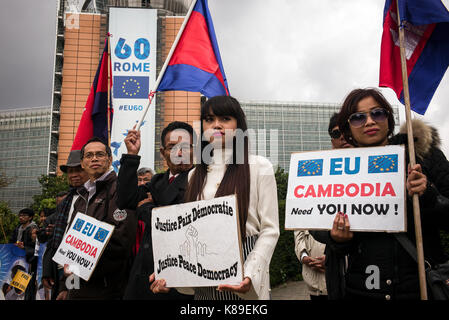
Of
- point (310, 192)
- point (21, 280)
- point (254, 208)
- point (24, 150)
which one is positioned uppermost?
point (24, 150)

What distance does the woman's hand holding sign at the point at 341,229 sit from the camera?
226cm

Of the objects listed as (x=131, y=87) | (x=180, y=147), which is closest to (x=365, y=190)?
(x=180, y=147)

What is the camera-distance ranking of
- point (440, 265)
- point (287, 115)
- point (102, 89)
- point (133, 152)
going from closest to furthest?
point (440, 265) < point (133, 152) < point (102, 89) < point (287, 115)

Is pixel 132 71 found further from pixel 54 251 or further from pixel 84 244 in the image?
pixel 84 244

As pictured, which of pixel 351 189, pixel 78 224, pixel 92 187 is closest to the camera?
pixel 351 189

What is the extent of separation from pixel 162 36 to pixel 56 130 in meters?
17.5

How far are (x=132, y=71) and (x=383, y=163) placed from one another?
42.4 meters

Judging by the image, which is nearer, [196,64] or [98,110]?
[196,64]

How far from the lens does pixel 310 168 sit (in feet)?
8.57

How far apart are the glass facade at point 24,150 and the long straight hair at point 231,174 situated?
74028 mm

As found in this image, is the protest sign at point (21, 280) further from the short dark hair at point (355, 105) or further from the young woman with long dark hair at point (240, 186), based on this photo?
the short dark hair at point (355, 105)

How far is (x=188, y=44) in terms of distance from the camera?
4148 mm

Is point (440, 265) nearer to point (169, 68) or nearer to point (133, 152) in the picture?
point (133, 152)

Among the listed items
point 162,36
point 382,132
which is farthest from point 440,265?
point 162,36
